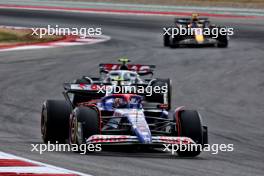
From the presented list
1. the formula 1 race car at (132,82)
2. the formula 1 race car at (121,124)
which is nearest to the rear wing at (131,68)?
the formula 1 race car at (132,82)

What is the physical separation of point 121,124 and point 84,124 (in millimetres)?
785

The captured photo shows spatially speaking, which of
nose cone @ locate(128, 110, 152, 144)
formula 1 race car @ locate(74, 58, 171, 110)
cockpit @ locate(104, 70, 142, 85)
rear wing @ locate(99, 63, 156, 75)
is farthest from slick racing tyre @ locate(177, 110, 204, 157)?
rear wing @ locate(99, 63, 156, 75)

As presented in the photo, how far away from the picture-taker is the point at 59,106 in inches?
609

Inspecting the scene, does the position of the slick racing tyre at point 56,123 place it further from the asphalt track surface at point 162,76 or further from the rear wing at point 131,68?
the rear wing at point 131,68

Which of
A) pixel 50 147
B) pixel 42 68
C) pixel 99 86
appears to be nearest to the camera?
pixel 50 147

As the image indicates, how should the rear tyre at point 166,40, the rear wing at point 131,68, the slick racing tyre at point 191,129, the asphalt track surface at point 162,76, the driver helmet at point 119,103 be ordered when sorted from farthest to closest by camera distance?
the rear tyre at point 166,40, the rear wing at point 131,68, the driver helmet at point 119,103, the slick racing tyre at point 191,129, the asphalt track surface at point 162,76

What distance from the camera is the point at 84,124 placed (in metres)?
14.2

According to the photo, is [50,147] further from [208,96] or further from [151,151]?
[208,96]

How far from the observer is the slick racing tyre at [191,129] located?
1445 centimetres

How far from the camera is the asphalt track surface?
13.1m

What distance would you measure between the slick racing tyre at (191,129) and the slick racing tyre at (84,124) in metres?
1.27

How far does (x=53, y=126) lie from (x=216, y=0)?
131 feet

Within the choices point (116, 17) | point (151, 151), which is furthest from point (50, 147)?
point (116, 17)

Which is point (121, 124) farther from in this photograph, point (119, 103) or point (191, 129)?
point (191, 129)
